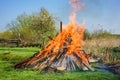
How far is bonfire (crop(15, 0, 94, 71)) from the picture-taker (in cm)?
1768

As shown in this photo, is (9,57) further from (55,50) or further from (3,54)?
(55,50)

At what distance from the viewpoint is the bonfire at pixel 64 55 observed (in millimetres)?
17683

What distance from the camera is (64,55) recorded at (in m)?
18.3

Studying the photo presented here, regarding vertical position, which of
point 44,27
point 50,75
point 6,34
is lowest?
point 50,75

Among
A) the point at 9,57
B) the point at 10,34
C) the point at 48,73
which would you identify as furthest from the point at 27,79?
the point at 10,34

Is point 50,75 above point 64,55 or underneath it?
underneath

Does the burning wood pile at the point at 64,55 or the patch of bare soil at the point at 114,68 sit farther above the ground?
the burning wood pile at the point at 64,55

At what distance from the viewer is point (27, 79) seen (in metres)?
14.8

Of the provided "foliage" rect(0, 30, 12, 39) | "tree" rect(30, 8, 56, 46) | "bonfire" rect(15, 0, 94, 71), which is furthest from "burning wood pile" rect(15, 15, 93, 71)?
"foliage" rect(0, 30, 12, 39)

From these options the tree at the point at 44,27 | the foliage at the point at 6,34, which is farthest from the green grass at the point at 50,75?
the foliage at the point at 6,34

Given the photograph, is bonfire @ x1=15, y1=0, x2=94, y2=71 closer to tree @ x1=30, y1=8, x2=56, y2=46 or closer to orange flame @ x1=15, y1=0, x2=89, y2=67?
orange flame @ x1=15, y1=0, x2=89, y2=67

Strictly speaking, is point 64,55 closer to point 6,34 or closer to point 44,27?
point 44,27

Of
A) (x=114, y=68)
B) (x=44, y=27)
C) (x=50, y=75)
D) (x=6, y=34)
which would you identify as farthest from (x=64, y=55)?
(x=6, y=34)

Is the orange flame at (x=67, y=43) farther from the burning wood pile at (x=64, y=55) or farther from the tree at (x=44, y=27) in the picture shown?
the tree at (x=44, y=27)
